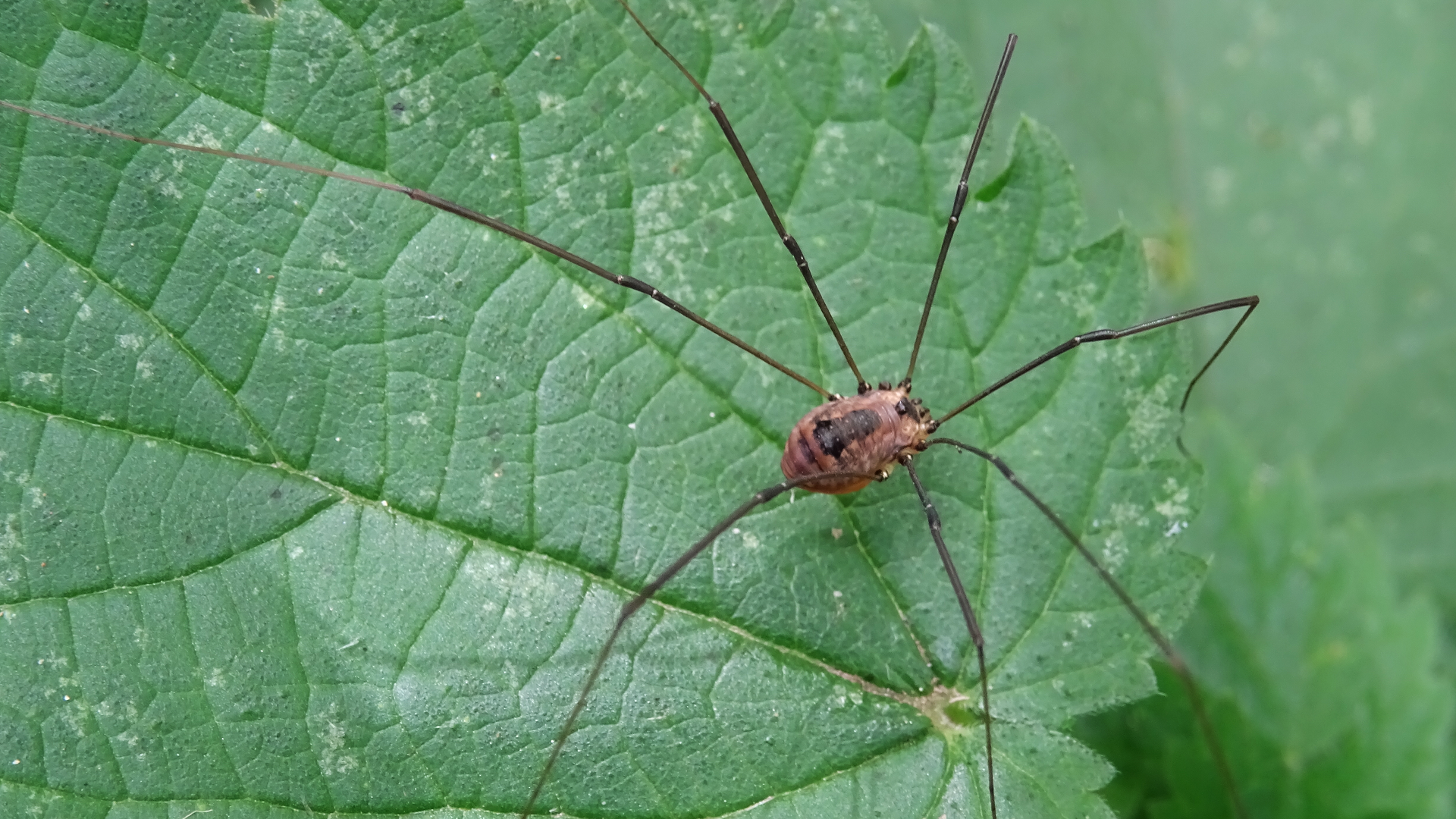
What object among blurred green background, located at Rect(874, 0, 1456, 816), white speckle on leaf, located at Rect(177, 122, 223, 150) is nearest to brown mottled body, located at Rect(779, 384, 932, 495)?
white speckle on leaf, located at Rect(177, 122, 223, 150)

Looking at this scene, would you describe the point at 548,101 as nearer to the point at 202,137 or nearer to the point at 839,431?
the point at 202,137

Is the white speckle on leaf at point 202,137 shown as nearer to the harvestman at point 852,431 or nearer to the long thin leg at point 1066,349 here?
the harvestman at point 852,431

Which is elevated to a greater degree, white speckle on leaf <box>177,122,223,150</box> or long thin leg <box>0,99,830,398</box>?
white speckle on leaf <box>177,122,223,150</box>

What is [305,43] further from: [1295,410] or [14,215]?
[1295,410]

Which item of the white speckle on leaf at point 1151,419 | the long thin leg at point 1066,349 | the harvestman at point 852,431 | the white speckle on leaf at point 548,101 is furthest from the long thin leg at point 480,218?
the white speckle on leaf at point 1151,419

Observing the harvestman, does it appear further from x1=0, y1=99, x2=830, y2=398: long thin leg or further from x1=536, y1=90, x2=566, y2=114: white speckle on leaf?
x1=536, y1=90, x2=566, y2=114: white speckle on leaf

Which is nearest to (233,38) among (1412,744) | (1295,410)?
(1412,744)
